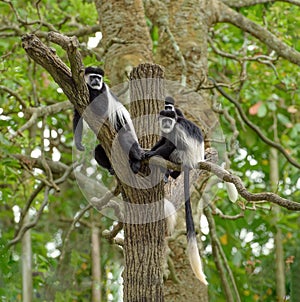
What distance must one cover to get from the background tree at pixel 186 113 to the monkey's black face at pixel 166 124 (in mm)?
514

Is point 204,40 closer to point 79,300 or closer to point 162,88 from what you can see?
point 162,88

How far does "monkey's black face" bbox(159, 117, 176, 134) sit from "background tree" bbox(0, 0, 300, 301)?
514mm

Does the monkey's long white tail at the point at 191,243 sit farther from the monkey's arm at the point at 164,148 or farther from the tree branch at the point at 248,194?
the tree branch at the point at 248,194

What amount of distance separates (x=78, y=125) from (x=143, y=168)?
3.06 ft

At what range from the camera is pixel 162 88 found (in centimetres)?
279

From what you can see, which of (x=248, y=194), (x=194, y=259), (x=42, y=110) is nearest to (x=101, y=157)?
(x=42, y=110)

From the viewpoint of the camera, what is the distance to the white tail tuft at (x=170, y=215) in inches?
117

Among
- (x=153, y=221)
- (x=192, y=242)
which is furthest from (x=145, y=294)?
(x=192, y=242)

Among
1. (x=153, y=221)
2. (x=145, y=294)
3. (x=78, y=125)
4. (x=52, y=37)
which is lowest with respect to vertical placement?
(x=145, y=294)

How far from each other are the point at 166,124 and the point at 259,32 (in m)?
1.56

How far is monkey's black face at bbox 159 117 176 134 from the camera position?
118 inches

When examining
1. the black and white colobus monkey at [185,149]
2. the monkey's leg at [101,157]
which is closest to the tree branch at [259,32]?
the black and white colobus monkey at [185,149]

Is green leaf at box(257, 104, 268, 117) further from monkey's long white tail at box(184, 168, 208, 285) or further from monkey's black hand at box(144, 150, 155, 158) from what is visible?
monkey's black hand at box(144, 150, 155, 158)

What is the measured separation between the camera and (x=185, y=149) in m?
3.26
